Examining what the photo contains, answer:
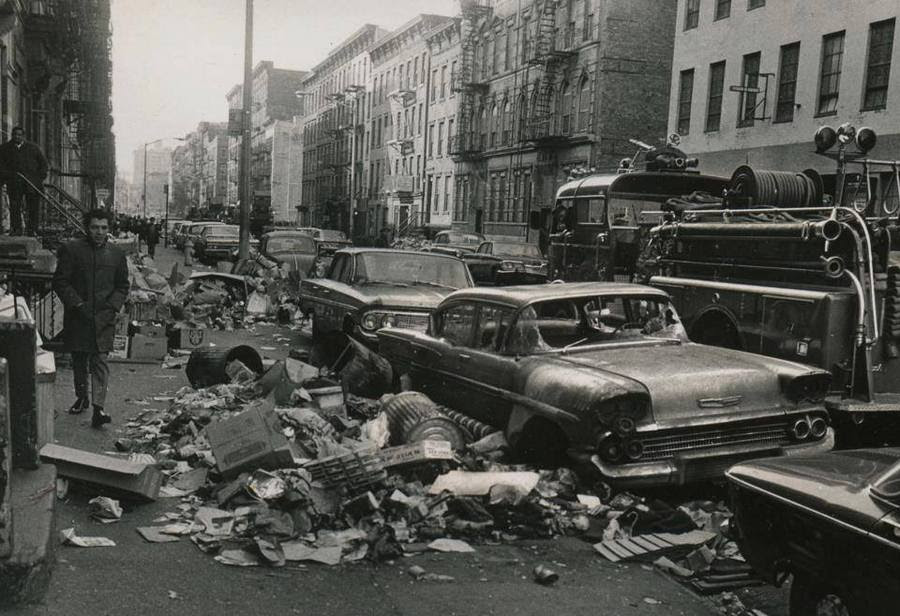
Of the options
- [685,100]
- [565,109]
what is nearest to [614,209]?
[685,100]

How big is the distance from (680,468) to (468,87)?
49070 mm

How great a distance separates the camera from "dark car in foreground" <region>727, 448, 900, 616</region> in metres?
3.36

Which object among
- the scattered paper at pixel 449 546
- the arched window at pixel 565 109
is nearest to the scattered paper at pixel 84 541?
the scattered paper at pixel 449 546

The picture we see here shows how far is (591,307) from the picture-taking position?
778 cm

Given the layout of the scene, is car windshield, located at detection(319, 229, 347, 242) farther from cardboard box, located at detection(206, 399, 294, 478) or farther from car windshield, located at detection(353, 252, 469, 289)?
cardboard box, located at detection(206, 399, 294, 478)

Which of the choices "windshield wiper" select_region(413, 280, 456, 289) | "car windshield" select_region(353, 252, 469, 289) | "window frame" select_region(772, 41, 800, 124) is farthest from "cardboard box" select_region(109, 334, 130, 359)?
"window frame" select_region(772, 41, 800, 124)

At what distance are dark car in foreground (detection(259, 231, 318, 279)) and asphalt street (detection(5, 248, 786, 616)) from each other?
19.1 m

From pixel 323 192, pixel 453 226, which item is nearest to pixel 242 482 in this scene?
pixel 453 226

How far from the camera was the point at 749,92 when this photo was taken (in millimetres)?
27500

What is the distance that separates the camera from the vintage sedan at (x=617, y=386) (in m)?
6.05

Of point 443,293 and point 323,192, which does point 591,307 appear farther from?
point 323,192

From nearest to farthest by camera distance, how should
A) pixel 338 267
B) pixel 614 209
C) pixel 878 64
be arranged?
pixel 338 267, pixel 614 209, pixel 878 64

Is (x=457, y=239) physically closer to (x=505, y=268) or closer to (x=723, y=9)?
(x=505, y=268)

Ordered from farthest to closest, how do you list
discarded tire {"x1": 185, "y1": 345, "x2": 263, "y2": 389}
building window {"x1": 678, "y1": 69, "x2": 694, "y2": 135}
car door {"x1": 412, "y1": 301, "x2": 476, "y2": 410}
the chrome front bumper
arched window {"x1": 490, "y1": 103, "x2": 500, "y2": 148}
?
1. arched window {"x1": 490, "y1": 103, "x2": 500, "y2": 148}
2. building window {"x1": 678, "y1": 69, "x2": 694, "y2": 135}
3. discarded tire {"x1": 185, "y1": 345, "x2": 263, "y2": 389}
4. car door {"x1": 412, "y1": 301, "x2": 476, "y2": 410}
5. the chrome front bumper
